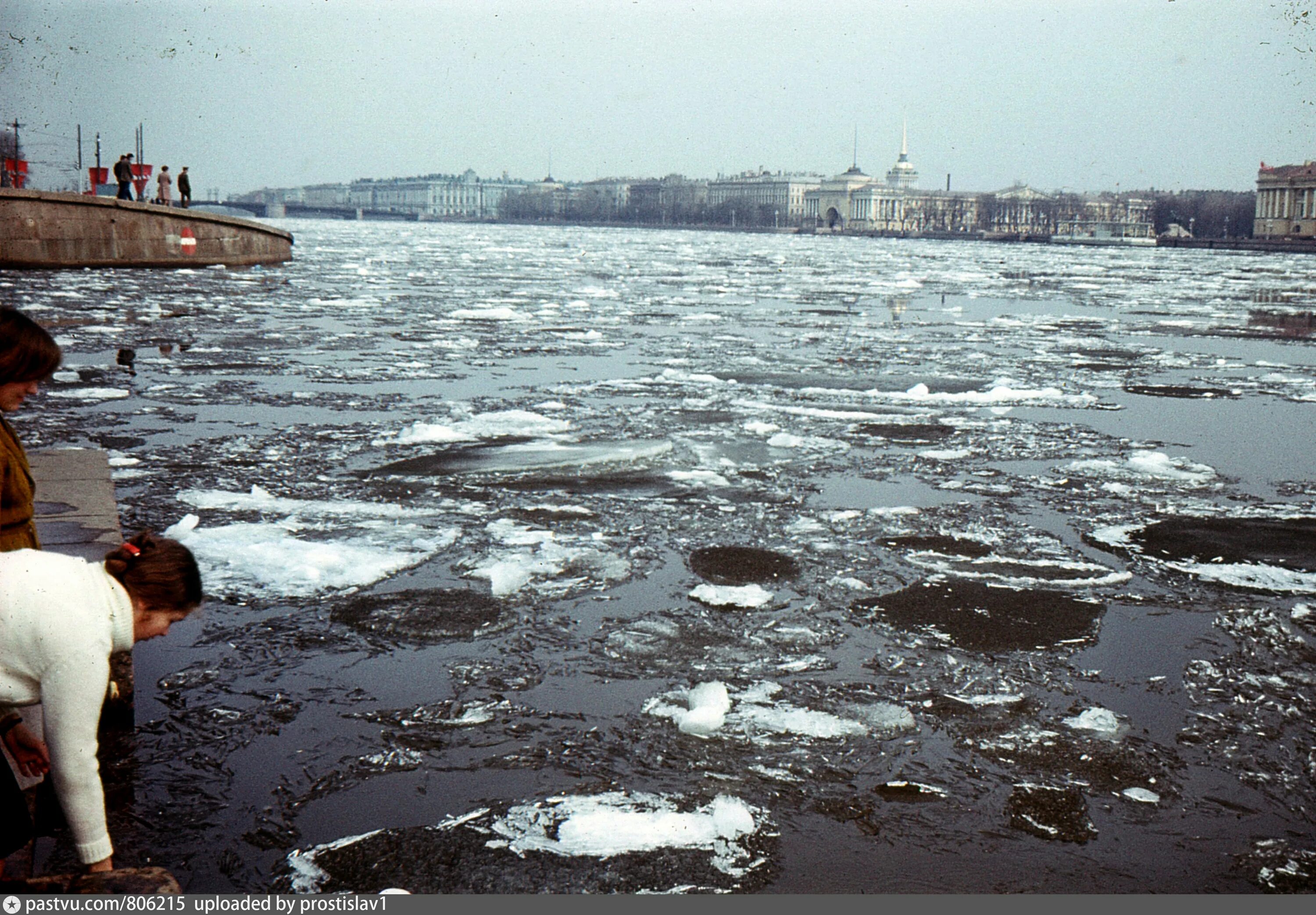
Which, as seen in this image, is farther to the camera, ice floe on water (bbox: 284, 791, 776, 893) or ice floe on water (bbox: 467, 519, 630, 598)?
ice floe on water (bbox: 467, 519, 630, 598)

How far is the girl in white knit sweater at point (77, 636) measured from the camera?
2.00m

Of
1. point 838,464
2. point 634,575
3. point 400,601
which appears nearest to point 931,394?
point 838,464

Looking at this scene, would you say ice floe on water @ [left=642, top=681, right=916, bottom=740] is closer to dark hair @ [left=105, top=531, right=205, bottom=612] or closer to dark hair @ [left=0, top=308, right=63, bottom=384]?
dark hair @ [left=105, top=531, right=205, bottom=612]

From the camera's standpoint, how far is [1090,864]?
258cm

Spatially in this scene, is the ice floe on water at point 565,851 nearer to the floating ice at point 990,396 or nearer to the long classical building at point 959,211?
the floating ice at point 990,396

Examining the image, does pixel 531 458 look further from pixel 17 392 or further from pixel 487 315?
pixel 487 315

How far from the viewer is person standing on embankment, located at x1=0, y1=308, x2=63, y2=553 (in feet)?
7.79

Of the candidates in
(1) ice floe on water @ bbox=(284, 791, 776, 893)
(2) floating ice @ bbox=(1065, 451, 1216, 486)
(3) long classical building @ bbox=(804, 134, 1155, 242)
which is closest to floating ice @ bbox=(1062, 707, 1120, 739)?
(1) ice floe on water @ bbox=(284, 791, 776, 893)

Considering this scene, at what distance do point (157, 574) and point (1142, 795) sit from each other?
2090mm

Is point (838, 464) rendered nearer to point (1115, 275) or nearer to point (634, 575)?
point (634, 575)

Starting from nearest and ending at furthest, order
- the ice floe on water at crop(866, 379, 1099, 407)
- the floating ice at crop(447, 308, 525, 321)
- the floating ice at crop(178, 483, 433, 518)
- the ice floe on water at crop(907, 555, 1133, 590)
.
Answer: the ice floe on water at crop(907, 555, 1133, 590), the floating ice at crop(178, 483, 433, 518), the ice floe on water at crop(866, 379, 1099, 407), the floating ice at crop(447, 308, 525, 321)

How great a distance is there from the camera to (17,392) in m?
2.42

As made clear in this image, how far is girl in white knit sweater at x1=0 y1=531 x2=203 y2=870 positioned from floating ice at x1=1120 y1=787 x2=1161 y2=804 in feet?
6.52

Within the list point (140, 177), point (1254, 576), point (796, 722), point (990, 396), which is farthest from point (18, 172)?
point (796, 722)
